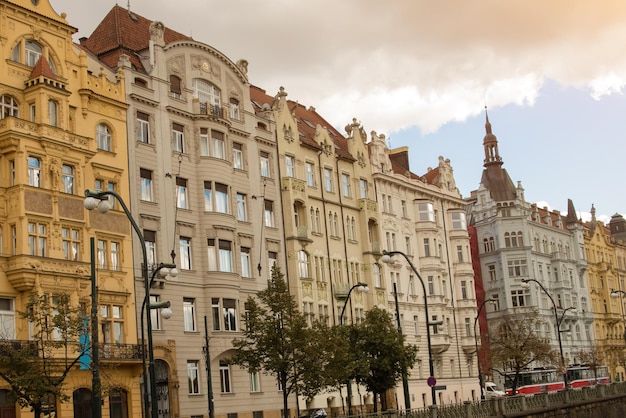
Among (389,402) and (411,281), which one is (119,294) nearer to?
(389,402)

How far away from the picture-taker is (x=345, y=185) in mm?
69312

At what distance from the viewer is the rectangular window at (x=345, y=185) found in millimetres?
68938

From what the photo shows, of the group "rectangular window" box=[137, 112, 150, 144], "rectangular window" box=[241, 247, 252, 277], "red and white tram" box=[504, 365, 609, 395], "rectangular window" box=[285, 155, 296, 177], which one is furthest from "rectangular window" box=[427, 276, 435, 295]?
"rectangular window" box=[137, 112, 150, 144]

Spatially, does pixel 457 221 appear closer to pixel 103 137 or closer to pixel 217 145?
pixel 217 145

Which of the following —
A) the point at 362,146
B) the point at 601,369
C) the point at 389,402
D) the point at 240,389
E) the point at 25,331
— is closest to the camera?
the point at 25,331

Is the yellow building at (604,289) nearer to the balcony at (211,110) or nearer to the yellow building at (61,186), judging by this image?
the balcony at (211,110)

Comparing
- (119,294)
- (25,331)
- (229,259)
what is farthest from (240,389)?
(25,331)

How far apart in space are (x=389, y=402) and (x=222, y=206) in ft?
67.6

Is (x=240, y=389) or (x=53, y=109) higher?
(x=53, y=109)

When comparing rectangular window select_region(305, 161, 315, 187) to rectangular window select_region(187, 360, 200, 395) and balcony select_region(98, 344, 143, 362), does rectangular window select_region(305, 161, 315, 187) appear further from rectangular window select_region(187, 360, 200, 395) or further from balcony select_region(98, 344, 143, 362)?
balcony select_region(98, 344, 143, 362)

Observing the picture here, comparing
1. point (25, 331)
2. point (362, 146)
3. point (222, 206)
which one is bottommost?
point (25, 331)

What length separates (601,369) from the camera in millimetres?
95562

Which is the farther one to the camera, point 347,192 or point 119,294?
point 347,192

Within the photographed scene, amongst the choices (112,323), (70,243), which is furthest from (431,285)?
(70,243)
